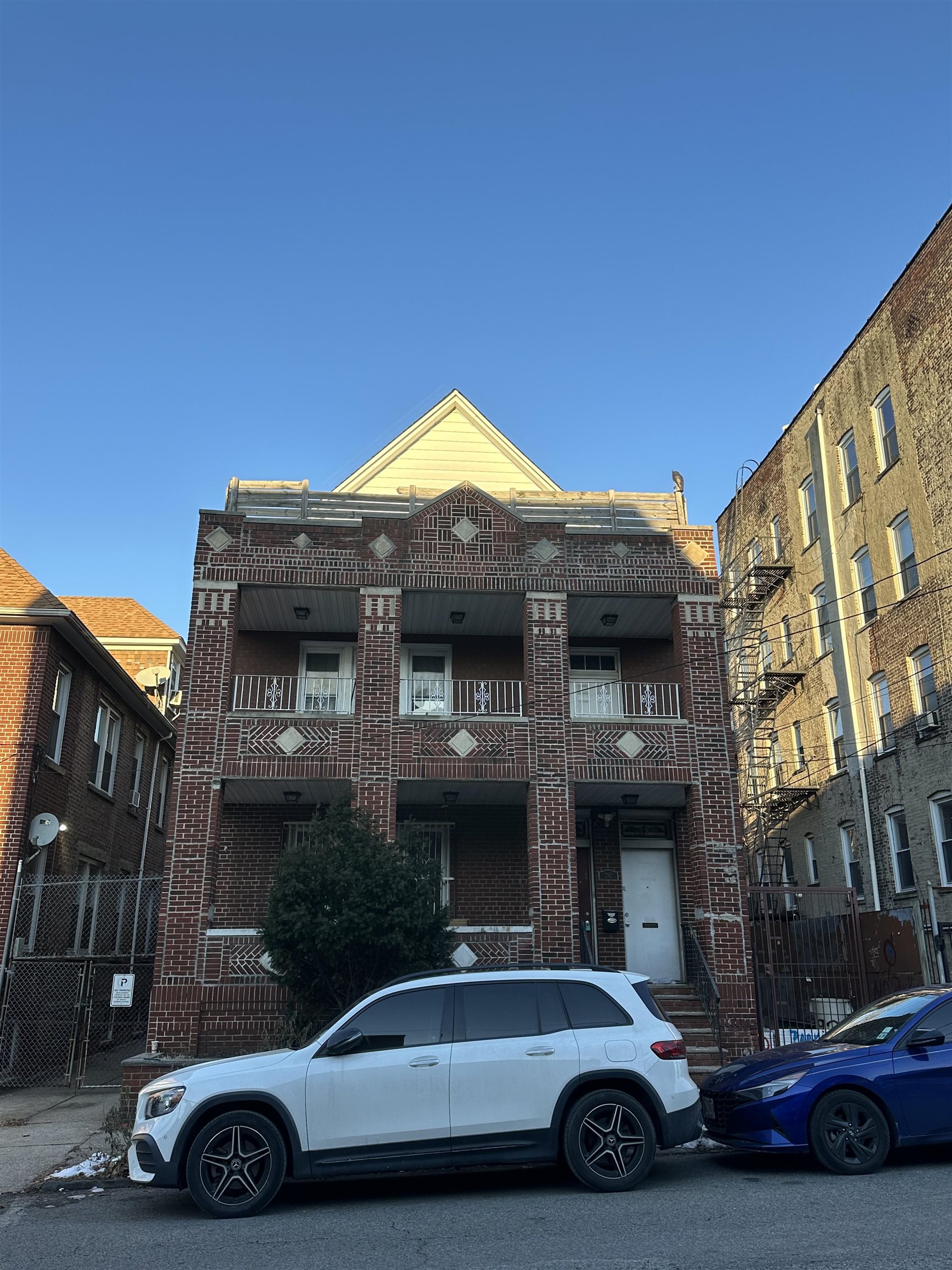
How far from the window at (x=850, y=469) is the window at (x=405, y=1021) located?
2062cm

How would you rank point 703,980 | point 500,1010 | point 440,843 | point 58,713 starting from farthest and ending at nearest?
point 58,713, point 440,843, point 703,980, point 500,1010

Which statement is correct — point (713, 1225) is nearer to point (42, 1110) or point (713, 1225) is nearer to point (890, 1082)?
point (890, 1082)

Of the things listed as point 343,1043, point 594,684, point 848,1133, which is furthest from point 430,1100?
point 594,684

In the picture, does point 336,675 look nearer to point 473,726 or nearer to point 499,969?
point 473,726

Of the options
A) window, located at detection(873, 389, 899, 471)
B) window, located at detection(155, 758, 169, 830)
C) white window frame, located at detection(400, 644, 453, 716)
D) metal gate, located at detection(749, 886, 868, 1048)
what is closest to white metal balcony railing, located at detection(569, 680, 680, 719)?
white window frame, located at detection(400, 644, 453, 716)

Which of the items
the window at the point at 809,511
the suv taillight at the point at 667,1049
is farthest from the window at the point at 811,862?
the suv taillight at the point at 667,1049

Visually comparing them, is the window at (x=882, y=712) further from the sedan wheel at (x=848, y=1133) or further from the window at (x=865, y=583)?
the sedan wheel at (x=848, y=1133)

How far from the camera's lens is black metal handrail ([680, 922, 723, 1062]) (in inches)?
558

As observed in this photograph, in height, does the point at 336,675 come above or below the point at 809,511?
below

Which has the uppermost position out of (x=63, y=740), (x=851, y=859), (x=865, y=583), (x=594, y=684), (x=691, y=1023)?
(x=865, y=583)

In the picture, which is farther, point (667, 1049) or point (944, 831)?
point (944, 831)

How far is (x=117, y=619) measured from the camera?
28.4 m

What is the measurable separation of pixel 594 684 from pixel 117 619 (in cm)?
1628

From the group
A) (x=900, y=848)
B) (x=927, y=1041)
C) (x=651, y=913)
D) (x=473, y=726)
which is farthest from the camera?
(x=900, y=848)
